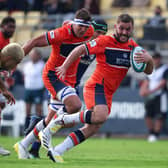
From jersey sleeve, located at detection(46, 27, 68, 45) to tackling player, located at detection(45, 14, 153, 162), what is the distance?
3.95 feet

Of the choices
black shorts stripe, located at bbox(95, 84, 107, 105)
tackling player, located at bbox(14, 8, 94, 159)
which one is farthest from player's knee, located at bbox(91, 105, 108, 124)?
tackling player, located at bbox(14, 8, 94, 159)

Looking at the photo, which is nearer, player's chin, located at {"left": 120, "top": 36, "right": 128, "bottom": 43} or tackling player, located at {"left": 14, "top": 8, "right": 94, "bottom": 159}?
player's chin, located at {"left": 120, "top": 36, "right": 128, "bottom": 43}

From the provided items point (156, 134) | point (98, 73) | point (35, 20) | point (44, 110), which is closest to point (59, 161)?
point (98, 73)

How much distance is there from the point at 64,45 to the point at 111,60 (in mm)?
1520

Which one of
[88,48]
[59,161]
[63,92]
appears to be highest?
[88,48]

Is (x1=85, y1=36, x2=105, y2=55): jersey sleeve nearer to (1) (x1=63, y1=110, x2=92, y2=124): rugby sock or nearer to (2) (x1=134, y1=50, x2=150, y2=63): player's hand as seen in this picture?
(2) (x1=134, y1=50, x2=150, y2=63): player's hand

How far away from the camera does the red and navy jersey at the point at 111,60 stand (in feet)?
36.6

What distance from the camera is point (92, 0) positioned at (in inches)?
948

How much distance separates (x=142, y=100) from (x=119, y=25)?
1046 centimetres

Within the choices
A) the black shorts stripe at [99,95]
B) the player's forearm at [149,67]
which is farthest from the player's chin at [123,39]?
the black shorts stripe at [99,95]

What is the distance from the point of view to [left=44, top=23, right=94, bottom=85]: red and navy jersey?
12281 mm

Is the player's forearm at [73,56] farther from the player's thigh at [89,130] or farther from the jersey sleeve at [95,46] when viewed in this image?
the player's thigh at [89,130]

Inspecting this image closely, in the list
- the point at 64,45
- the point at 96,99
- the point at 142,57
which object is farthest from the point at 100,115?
the point at 64,45

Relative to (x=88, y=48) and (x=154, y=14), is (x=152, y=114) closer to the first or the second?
(x=154, y=14)
